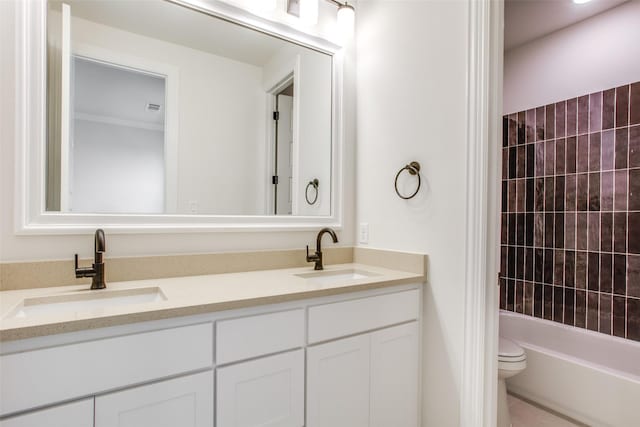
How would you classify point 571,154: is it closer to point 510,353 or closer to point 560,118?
point 560,118

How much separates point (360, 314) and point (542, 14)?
2.38 metres

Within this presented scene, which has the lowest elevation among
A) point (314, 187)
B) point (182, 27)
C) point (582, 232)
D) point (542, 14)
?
point (582, 232)

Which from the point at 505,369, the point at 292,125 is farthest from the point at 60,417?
the point at 505,369

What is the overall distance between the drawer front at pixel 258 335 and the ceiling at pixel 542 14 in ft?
8.02

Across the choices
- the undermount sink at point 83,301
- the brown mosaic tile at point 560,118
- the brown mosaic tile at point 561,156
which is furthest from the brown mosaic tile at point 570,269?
the undermount sink at point 83,301

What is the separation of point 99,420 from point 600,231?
9.17ft

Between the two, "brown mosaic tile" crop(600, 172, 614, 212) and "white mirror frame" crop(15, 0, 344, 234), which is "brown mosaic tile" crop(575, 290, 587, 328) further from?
"white mirror frame" crop(15, 0, 344, 234)

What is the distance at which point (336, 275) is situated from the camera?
5.55 ft

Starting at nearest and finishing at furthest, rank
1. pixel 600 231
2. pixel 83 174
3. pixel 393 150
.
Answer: pixel 83 174 → pixel 393 150 → pixel 600 231

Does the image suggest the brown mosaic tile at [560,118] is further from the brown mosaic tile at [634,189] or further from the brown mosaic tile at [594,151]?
the brown mosaic tile at [634,189]

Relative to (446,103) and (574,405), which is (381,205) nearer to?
(446,103)

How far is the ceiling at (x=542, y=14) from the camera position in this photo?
210 centimetres

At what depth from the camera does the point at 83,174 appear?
4.27 feet

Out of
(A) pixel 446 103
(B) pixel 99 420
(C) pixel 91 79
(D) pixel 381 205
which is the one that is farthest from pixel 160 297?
(A) pixel 446 103
